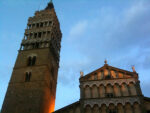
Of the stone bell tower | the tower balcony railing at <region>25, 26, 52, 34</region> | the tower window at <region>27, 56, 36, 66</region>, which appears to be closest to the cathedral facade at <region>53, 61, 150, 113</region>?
the stone bell tower

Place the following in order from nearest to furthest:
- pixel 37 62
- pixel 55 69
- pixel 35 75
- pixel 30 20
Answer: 1. pixel 35 75
2. pixel 37 62
3. pixel 55 69
4. pixel 30 20

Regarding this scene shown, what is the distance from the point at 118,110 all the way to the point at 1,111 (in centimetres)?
1780

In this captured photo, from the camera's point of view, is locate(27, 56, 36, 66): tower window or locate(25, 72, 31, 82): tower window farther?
locate(27, 56, 36, 66): tower window

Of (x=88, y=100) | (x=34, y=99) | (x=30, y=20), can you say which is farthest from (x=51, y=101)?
(x=30, y=20)

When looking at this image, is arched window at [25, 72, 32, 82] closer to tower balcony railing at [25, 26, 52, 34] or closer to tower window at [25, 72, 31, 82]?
tower window at [25, 72, 31, 82]

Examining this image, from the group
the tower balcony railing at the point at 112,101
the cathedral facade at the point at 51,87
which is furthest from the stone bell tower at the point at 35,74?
the tower balcony railing at the point at 112,101

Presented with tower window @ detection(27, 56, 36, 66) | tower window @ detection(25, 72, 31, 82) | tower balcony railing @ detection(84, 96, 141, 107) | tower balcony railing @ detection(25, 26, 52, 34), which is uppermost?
tower balcony railing @ detection(25, 26, 52, 34)

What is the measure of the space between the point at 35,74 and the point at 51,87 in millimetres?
4444

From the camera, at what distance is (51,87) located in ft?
106

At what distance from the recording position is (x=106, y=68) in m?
26.4

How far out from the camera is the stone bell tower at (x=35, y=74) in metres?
26.5

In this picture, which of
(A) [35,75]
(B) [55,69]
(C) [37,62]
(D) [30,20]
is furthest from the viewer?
(D) [30,20]

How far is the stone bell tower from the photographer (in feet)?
87.0

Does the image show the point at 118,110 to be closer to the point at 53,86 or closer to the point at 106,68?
the point at 106,68
